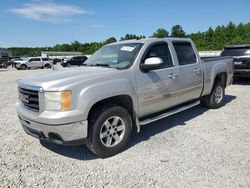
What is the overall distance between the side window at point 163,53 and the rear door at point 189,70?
30 cm

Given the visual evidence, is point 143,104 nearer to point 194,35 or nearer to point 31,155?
point 31,155

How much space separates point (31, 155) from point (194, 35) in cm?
7387

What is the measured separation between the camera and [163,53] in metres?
5.25


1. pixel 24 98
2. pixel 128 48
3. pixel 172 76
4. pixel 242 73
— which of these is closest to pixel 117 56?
pixel 128 48

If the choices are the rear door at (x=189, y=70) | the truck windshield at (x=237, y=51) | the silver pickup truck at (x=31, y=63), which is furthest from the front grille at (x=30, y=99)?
the silver pickup truck at (x=31, y=63)

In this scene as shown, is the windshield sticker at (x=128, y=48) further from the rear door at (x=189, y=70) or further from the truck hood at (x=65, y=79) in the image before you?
the rear door at (x=189, y=70)

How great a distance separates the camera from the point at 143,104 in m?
4.55

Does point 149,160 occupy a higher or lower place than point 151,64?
lower

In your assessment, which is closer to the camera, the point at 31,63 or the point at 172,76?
the point at 172,76

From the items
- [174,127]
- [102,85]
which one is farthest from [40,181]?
[174,127]

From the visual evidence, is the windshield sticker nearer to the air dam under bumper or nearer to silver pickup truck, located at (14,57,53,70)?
the air dam under bumper

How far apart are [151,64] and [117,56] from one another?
0.83 m

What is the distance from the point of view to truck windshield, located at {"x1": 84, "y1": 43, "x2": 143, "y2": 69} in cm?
463

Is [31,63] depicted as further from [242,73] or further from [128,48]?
[128,48]
